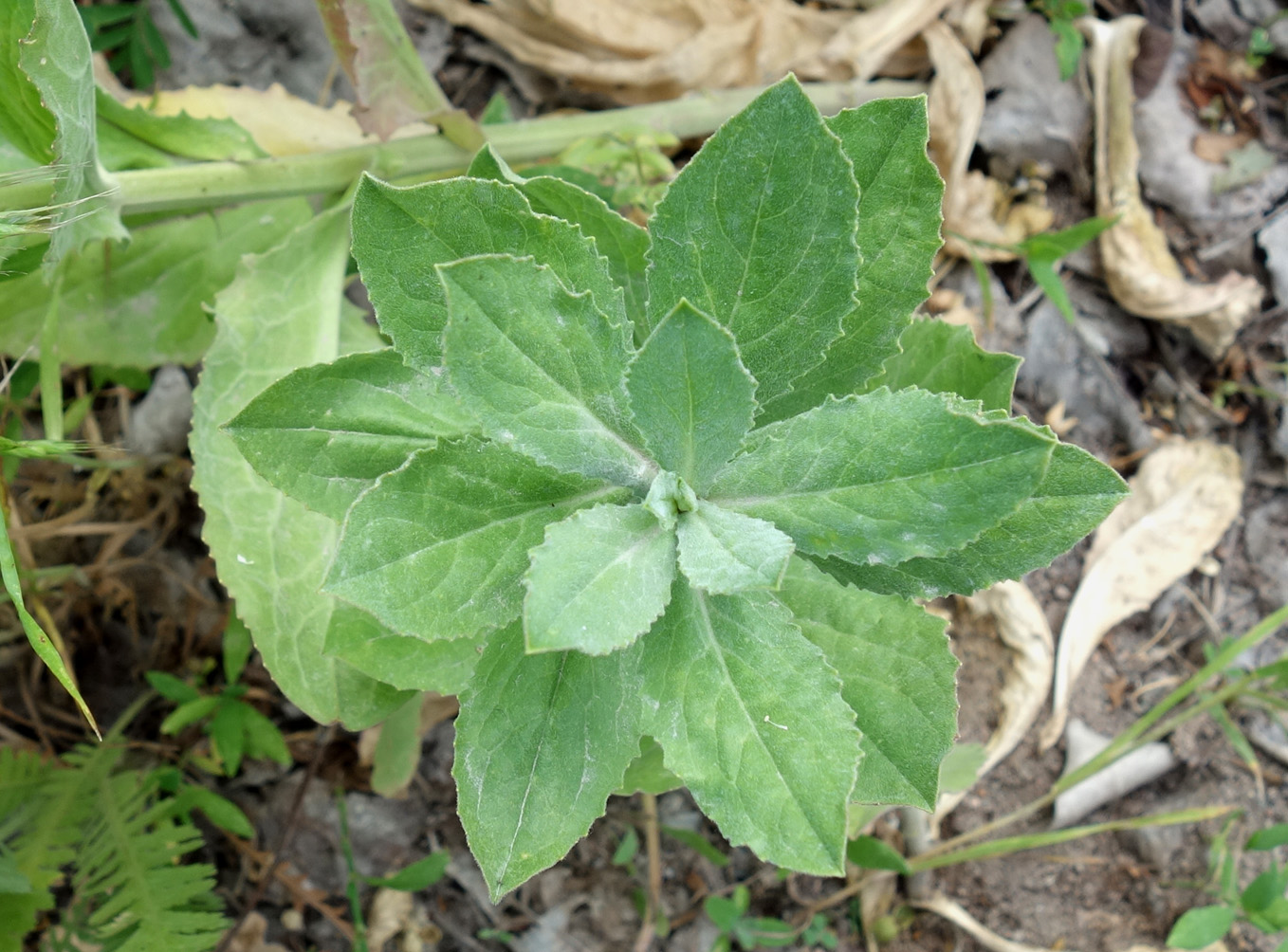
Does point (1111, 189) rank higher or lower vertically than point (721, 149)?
lower

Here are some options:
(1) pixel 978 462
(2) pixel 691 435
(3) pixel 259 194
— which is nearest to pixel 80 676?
(3) pixel 259 194

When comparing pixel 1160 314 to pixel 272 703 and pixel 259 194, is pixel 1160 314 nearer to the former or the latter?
pixel 259 194

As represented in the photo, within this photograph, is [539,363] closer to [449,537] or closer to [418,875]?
[449,537]

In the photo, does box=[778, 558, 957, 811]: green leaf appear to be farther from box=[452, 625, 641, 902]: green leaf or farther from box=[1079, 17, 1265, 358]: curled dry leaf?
box=[1079, 17, 1265, 358]: curled dry leaf

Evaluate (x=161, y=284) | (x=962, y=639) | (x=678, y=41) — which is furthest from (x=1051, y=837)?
(x=161, y=284)

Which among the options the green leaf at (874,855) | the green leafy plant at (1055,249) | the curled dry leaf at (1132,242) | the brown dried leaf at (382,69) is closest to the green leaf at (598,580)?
the brown dried leaf at (382,69)

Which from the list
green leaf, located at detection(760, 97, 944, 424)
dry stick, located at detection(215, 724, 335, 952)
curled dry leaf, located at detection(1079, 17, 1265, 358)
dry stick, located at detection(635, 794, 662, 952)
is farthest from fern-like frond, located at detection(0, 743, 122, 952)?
curled dry leaf, located at detection(1079, 17, 1265, 358)
